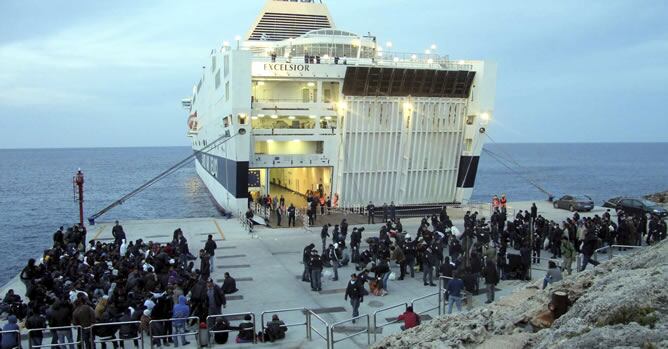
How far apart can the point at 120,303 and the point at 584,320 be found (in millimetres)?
8666

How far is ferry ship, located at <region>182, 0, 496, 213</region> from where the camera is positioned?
28797mm

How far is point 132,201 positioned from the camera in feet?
193

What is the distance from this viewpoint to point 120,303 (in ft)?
35.4

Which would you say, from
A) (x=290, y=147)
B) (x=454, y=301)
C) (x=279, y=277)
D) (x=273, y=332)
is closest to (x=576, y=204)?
(x=290, y=147)

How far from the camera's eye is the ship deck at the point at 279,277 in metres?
12.7

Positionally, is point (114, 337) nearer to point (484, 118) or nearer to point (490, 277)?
point (490, 277)

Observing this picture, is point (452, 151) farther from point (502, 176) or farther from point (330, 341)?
point (502, 176)

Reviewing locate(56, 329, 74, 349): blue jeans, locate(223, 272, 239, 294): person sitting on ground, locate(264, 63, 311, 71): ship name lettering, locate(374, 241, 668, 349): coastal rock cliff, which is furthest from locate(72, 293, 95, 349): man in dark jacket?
locate(264, 63, 311, 71): ship name lettering

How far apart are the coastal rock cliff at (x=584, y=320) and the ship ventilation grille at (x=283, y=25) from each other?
1547 inches

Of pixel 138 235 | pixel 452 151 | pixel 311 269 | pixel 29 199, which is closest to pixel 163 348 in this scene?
pixel 311 269

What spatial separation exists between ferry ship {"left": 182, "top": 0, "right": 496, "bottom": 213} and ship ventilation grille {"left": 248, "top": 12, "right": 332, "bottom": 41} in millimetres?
12165

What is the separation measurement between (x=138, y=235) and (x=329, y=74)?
12756 mm

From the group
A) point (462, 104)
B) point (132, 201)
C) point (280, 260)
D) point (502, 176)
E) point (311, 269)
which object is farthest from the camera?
point (502, 176)

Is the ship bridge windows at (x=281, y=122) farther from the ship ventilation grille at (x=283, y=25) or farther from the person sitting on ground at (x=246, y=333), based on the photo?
the person sitting on ground at (x=246, y=333)
